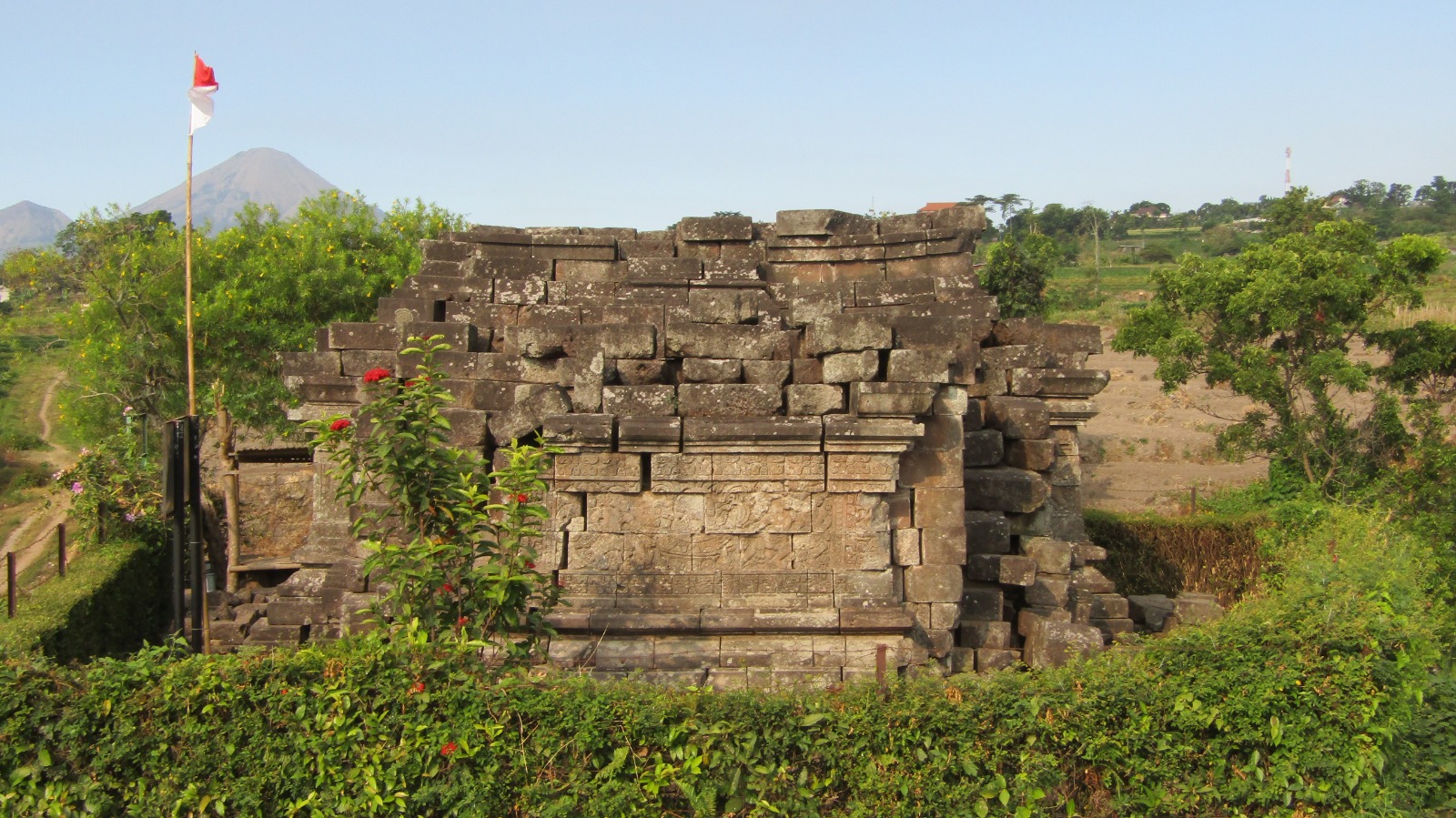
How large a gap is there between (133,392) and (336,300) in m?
4.01

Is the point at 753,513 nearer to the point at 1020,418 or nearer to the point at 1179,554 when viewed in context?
the point at 1020,418

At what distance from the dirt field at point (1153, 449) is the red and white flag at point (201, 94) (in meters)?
16.7

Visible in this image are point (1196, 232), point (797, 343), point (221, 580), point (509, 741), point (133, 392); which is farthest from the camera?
point (1196, 232)

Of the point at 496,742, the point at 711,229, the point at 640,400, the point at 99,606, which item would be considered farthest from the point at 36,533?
the point at 496,742

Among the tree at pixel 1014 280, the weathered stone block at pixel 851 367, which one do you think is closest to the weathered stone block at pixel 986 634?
the weathered stone block at pixel 851 367

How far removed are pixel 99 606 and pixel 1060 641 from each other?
9.06 m

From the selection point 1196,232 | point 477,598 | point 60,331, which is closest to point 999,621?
point 477,598

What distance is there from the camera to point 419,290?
31.2 feet

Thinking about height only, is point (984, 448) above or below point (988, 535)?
above

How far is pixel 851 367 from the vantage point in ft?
23.5

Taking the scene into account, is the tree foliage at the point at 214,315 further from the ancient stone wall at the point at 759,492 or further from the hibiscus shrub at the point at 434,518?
the hibiscus shrub at the point at 434,518

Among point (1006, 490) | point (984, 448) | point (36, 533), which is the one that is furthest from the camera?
point (36, 533)

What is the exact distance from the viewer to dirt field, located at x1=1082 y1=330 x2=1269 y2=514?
22.7m

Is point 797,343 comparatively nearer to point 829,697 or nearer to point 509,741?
point 829,697
